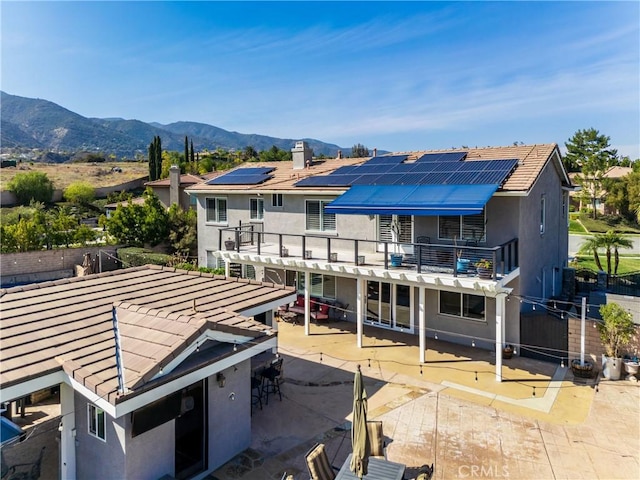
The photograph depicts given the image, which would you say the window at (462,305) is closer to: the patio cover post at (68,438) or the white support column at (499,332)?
the white support column at (499,332)

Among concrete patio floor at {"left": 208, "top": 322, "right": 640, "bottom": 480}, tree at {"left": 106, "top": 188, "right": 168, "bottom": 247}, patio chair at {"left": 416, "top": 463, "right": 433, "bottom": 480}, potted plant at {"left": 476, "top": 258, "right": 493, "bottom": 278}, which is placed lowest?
concrete patio floor at {"left": 208, "top": 322, "right": 640, "bottom": 480}

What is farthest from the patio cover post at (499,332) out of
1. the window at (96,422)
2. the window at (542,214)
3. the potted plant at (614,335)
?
the window at (96,422)

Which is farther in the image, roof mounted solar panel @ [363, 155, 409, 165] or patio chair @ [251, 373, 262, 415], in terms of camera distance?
roof mounted solar panel @ [363, 155, 409, 165]

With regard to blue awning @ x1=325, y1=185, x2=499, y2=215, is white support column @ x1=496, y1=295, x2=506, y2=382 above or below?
below

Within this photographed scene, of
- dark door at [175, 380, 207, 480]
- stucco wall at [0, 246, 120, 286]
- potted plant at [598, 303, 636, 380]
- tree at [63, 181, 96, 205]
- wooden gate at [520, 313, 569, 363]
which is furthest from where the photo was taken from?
tree at [63, 181, 96, 205]

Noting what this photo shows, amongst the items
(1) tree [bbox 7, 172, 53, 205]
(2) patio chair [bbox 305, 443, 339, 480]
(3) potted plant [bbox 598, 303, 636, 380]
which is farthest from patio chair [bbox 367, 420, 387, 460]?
(1) tree [bbox 7, 172, 53, 205]

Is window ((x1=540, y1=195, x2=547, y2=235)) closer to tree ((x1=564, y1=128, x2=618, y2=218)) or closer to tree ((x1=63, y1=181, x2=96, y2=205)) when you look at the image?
tree ((x1=564, y1=128, x2=618, y2=218))

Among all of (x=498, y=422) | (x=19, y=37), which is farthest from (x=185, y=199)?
(x=498, y=422)
